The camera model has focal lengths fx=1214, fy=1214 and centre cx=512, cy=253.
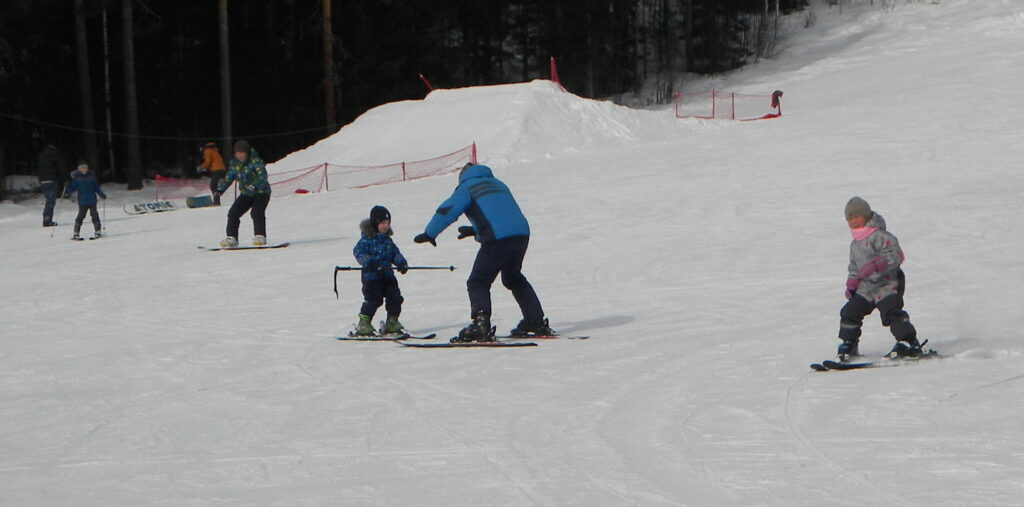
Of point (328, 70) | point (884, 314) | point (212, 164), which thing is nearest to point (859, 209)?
point (884, 314)

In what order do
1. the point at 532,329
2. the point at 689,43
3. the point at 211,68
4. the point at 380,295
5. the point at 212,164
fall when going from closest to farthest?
the point at 532,329
the point at 380,295
the point at 212,164
the point at 211,68
the point at 689,43

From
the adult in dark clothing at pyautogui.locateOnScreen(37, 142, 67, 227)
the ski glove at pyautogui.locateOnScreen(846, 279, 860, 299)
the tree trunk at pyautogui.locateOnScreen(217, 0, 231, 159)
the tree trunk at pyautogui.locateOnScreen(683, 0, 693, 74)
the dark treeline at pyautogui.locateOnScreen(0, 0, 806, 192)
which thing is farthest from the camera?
the tree trunk at pyautogui.locateOnScreen(683, 0, 693, 74)

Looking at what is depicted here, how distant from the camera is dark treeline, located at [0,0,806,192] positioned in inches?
1361

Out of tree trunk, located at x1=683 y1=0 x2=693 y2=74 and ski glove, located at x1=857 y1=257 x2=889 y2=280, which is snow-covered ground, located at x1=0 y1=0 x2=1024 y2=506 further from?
tree trunk, located at x1=683 y1=0 x2=693 y2=74

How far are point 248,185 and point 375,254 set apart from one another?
6586mm

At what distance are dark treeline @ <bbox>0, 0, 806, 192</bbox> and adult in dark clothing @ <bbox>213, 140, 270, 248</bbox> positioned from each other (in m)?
16.4

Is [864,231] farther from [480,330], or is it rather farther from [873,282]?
[480,330]

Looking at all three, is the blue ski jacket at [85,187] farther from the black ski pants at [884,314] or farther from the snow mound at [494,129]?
the black ski pants at [884,314]

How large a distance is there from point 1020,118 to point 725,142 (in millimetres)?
5706

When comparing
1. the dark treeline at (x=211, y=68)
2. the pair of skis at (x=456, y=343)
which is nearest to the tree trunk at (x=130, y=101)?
the dark treeline at (x=211, y=68)

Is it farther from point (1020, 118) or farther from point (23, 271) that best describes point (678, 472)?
point (1020, 118)

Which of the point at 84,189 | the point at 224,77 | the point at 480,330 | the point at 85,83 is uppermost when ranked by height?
the point at 224,77

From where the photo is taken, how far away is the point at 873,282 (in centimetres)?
759

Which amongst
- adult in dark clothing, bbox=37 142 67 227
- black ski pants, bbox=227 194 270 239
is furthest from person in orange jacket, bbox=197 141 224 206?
black ski pants, bbox=227 194 270 239
